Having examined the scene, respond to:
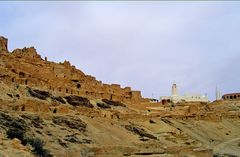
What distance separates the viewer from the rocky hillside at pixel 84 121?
3319 centimetres

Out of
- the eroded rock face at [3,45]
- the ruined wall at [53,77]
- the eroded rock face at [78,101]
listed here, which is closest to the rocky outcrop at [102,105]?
the ruined wall at [53,77]

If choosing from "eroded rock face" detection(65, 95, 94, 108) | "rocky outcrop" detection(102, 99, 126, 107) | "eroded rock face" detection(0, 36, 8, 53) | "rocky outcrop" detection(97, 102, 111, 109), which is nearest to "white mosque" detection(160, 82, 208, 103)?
"rocky outcrop" detection(102, 99, 126, 107)

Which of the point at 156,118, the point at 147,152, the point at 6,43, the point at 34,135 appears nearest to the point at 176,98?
the point at 156,118

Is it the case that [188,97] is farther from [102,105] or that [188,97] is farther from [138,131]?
[138,131]

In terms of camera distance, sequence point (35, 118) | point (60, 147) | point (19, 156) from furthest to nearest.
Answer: point (35, 118) → point (60, 147) → point (19, 156)

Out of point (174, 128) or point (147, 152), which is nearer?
point (147, 152)

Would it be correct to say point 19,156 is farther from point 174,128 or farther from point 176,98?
point 176,98

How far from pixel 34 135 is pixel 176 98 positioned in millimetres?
61061

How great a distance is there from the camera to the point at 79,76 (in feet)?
193

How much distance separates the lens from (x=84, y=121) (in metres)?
40.1

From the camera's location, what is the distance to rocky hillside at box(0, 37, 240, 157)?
33.2m

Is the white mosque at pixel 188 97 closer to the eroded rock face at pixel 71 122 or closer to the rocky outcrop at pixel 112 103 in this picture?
the rocky outcrop at pixel 112 103

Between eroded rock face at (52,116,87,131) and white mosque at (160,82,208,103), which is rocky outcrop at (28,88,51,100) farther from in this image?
white mosque at (160,82,208,103)

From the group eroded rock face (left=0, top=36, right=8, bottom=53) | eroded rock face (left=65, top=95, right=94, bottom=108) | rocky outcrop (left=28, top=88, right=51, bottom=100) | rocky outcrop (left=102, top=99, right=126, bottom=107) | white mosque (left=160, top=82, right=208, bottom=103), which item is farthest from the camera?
white mosque (left=160, top=82, right=208, bottom=103)
